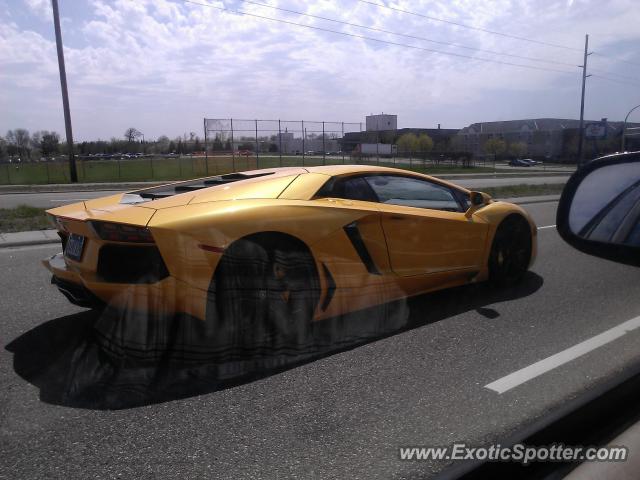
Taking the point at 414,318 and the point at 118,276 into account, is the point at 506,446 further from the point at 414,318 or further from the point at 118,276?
the point at 118,276

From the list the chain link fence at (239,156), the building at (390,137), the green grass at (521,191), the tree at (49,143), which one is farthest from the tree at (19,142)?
the green grass at (521,191)

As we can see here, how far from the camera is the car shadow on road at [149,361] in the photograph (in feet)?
10.8

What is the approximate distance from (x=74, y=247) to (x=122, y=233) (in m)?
0.61

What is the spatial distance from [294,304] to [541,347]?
1913 mm

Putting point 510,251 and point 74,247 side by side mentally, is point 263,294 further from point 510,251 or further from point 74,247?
point 510,251

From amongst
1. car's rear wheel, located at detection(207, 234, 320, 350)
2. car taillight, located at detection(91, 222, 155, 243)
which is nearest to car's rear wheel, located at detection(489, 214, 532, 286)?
car's rear wheel, located at detection(207, 234, 320, 350)

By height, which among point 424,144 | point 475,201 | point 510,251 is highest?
point 424,144

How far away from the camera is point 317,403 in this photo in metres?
3.19

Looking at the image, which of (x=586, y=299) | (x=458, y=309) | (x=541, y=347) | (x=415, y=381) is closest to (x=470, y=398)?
(x=415, y=381)

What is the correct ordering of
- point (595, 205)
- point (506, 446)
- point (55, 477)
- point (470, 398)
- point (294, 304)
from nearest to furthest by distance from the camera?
point (55, 477), point (506, 446), point (595, 205), point (470, 398), point (294, 304)

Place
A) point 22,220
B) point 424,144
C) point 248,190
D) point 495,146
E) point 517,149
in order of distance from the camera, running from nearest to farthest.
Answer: point 248,190
point 22,220
point 517,149
point 424,144
point 495,146

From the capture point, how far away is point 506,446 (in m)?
2.61

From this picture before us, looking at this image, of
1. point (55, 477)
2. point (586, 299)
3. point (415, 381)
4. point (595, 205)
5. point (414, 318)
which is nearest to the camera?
point (55, 477)

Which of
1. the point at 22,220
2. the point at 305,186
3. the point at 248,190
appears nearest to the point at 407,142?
the point at 22,220
